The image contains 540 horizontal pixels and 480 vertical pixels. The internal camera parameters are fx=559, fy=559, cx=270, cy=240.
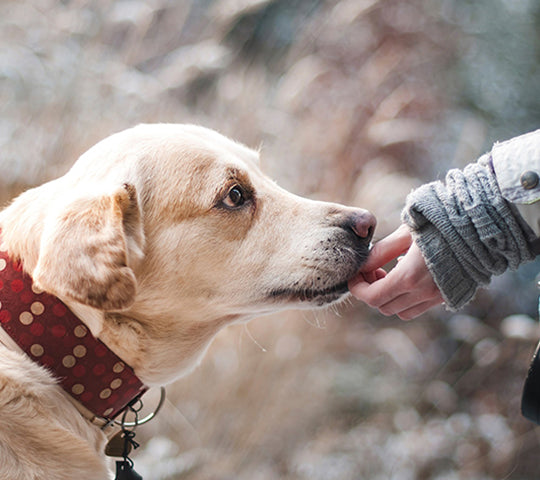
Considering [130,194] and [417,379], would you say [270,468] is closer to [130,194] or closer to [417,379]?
[417,379]

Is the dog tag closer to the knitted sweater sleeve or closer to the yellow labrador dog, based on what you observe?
the yellow labrador dog

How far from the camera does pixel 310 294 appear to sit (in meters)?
1.63

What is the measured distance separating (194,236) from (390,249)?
1.92 ft

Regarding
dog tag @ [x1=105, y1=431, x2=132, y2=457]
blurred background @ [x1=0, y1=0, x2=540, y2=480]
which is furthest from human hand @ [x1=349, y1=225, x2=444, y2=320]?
blurred background @ [x1=0, y1=0, x2=540, y2=480]

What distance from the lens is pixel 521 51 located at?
11.2ft

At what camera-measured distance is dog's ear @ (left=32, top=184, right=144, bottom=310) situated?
128cm

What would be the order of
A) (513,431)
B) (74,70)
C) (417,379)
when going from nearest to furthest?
(513,431)
(417,379)
(74,70)

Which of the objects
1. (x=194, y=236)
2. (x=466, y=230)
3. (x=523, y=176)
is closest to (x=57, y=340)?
(x=194, y=236)

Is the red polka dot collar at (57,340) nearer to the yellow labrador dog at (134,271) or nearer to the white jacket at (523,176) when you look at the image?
the yellow labrador dog at (134,271)

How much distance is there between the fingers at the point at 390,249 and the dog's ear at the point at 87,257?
0.71 m

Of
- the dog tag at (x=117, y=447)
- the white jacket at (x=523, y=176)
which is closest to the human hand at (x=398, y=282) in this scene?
the white jacket at (x=523, y=176)

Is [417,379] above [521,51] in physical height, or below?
below

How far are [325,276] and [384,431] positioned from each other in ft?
5.46

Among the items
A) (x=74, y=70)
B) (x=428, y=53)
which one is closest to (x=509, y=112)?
(x=428, y=53)
